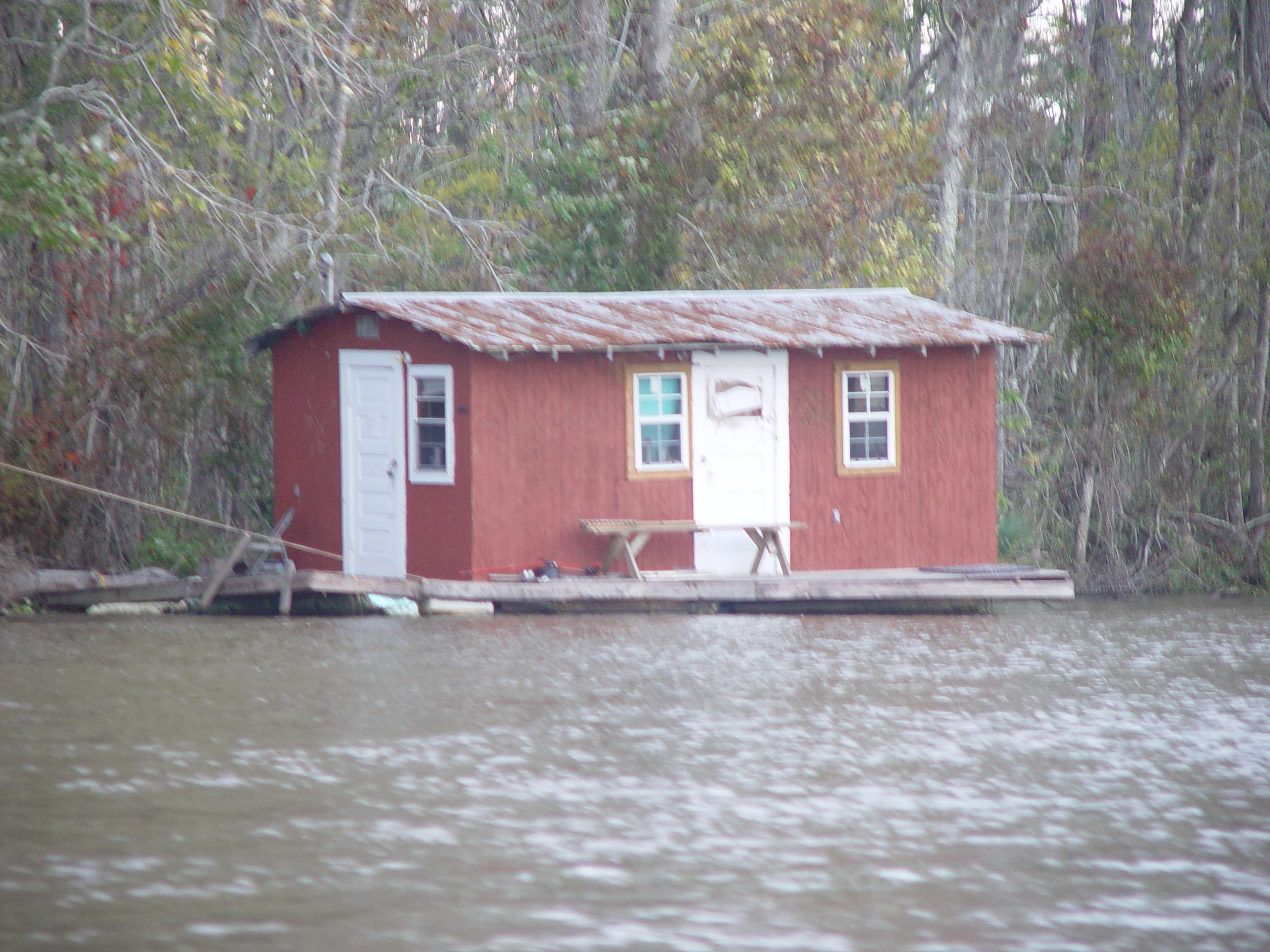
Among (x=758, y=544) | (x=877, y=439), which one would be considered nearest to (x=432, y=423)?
(x=758, y=544)

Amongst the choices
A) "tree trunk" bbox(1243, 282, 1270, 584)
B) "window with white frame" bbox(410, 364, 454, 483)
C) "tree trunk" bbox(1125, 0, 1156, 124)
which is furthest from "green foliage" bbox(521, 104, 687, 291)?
"tree trunk" bbox(1125, 0, 1156, 124)

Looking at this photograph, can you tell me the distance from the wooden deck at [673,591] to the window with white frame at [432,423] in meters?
Result: 1.12

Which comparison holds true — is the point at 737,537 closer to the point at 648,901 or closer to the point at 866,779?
the point at 866,779

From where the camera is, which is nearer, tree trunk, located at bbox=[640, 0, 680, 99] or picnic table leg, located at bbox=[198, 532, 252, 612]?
picnic table leg, located at bbox=[198, 532, 252, 612]

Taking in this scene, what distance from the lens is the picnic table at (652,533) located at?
55.0 feet

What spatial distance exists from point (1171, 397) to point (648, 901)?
19.3m

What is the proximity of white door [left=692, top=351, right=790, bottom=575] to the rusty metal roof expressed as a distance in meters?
0.42

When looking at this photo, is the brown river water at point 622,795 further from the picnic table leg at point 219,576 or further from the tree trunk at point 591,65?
the tree trunk at point 591,65

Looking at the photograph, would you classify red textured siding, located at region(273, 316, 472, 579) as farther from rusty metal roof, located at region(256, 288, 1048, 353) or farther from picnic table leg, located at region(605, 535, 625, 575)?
picnic table leg, located at region(605, 535, 625, 575)

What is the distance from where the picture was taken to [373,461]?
17.4 metres

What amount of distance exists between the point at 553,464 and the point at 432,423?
4.14 ft

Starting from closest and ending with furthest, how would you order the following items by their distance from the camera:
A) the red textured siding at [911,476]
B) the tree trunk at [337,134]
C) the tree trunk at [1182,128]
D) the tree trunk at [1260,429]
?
1. the red textured siding at [911,476]
2. the tree trunk at [337,134]
3. the tree trunk at [1260,429]
4. the tree trunk at [1182,128]

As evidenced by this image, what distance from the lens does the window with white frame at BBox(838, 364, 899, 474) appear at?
18.1 meters

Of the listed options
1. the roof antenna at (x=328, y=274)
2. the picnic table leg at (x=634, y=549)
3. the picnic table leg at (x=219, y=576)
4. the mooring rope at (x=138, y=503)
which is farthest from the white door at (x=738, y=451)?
the picnic table leg at (x=219, y=576)
